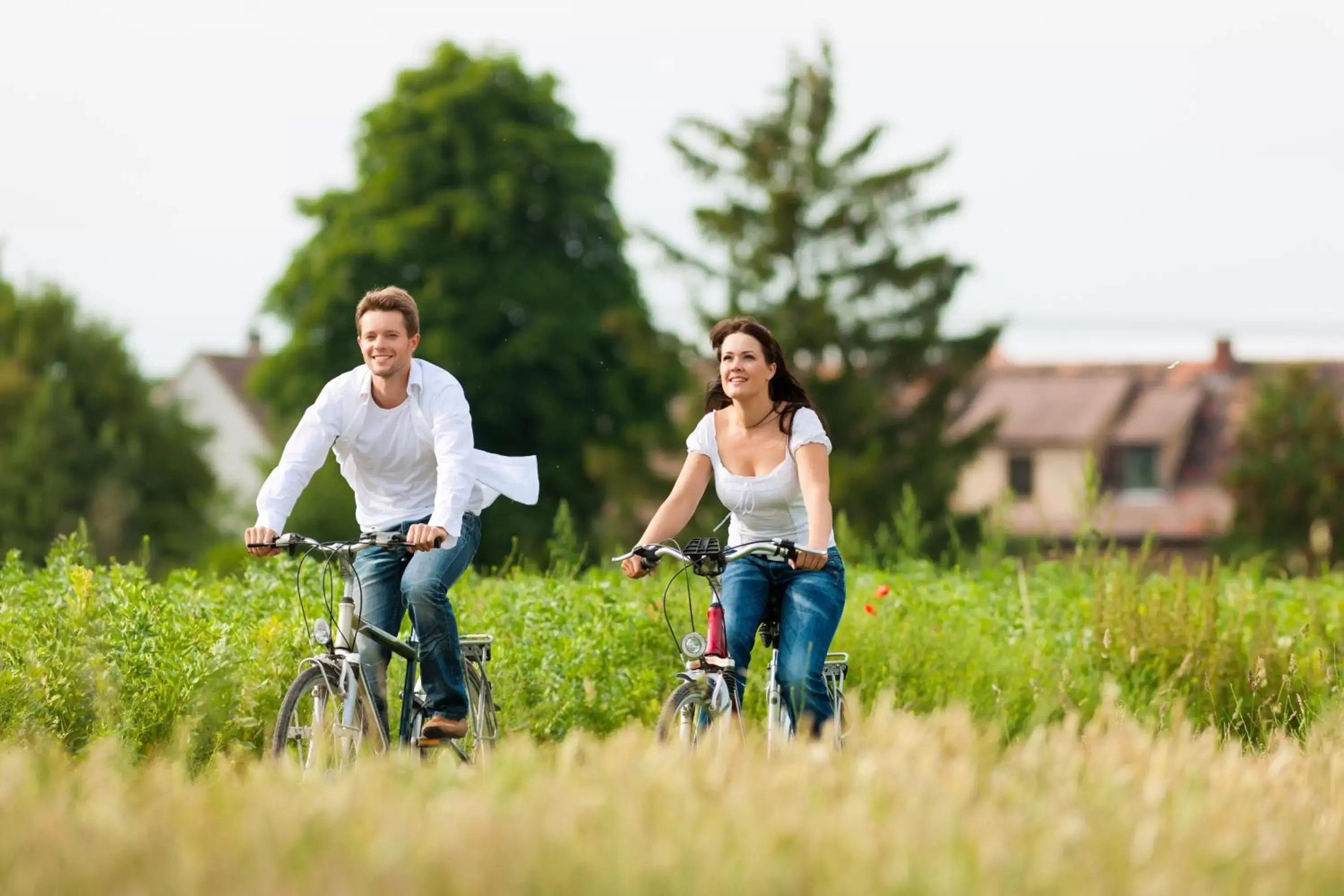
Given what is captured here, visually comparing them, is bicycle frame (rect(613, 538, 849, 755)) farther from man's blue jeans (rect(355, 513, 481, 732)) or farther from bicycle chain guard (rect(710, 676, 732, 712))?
man's blue jeans (rect(355, 513, 481, 732))

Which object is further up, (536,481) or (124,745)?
(536,481)

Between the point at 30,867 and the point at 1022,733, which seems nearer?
the point at 30,867

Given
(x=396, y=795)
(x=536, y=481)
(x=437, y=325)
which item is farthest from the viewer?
(x=437, y=325)

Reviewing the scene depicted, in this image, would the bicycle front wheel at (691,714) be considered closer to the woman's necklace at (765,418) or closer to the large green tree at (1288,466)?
the woman's necklace at (765,418)

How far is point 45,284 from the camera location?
4281cm

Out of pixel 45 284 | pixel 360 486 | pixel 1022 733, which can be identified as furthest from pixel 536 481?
pixel 45 284

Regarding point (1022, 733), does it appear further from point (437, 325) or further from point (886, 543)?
point (437, 325)

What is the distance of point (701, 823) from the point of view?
3.65m

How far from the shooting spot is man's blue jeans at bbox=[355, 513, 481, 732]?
6469mm

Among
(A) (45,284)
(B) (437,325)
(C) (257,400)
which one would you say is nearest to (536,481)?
(B) (437,325)

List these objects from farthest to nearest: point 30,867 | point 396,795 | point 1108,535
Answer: point 1108,535, point 396,795, point 30,867

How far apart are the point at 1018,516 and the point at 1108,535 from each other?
165 ft

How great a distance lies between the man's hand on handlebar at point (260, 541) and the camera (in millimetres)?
6094

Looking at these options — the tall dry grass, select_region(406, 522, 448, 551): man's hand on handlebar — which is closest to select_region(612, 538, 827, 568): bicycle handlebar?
select_region(406, 522, 448, 551): man's hand on handlebar
